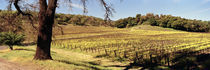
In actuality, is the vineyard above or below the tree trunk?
below

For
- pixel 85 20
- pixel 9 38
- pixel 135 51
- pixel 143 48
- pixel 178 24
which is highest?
pixel 178 24

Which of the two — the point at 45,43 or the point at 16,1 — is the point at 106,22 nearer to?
the point at 45,43

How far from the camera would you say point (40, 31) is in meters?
8.90

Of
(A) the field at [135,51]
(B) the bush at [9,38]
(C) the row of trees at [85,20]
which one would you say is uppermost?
(C) the row of trees at [85,20]

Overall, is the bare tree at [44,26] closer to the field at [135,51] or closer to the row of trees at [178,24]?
the field at [135,51]

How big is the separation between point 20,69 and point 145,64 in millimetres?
9933

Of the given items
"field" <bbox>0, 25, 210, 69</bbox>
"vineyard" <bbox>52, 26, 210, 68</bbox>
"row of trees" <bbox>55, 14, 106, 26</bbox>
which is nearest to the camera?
"row of trees" <bbox>55, 14, 106, 26</bbox>

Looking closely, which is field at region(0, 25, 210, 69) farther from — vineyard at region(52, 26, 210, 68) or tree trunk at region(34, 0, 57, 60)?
tree trunk at region(34, 0, 57, 60)

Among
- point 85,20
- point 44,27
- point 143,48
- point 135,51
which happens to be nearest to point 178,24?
point 143,48

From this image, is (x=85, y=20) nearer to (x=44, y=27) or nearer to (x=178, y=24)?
(x=44, y=27)

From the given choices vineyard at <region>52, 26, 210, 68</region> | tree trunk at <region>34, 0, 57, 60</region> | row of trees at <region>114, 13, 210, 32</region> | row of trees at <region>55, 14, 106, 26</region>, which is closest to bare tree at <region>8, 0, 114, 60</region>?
tree trunk at <region>34, 0, 57, 60</region>

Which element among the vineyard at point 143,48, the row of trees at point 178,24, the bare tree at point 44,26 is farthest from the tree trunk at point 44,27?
the row of trees at point 178,24

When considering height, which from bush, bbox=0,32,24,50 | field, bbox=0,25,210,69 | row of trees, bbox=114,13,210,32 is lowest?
field, bbox=0,25,210,69

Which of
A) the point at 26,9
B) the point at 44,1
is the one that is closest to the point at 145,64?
the point at 44,1
